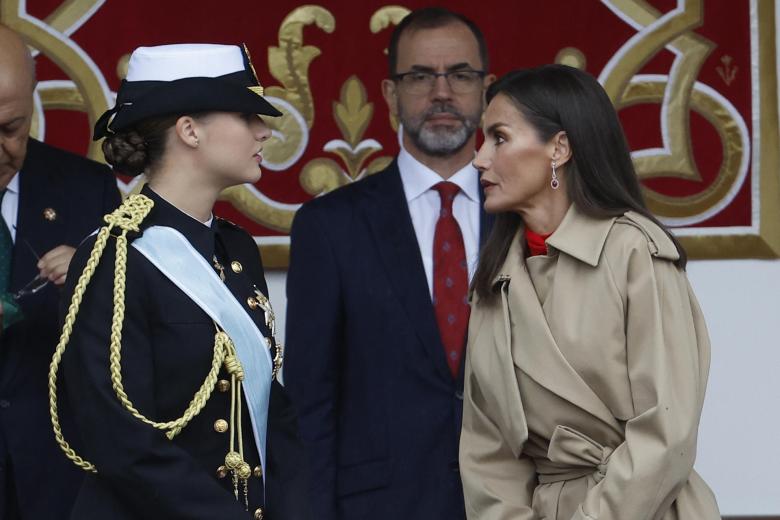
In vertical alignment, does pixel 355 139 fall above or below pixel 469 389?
above

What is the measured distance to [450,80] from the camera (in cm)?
414

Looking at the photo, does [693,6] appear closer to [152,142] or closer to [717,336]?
[717,336]

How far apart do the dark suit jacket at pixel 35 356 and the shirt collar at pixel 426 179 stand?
2.71ft

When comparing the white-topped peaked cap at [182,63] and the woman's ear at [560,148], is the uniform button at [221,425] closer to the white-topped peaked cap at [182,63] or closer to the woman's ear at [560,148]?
the white-topped peaked cap at [182,63]

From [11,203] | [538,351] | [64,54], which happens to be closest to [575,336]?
[538,351]

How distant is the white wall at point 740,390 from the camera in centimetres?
463

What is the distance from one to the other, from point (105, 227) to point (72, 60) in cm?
181

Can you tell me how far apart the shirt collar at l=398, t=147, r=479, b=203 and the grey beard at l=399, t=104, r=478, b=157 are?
5 centimetres

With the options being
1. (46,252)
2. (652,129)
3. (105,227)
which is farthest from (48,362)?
(652,129)

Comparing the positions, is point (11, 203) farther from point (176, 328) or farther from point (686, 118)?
point (686, 118)

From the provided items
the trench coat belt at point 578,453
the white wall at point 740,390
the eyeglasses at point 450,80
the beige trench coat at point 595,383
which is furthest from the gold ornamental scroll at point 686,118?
the trench coat belt at point 578,453

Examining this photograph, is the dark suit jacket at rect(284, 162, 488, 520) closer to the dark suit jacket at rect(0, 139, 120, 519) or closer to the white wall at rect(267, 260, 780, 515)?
the dark suit jacket at rect(0, 139, 120, 519)

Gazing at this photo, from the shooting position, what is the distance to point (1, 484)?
3475mm

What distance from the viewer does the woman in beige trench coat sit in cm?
294
